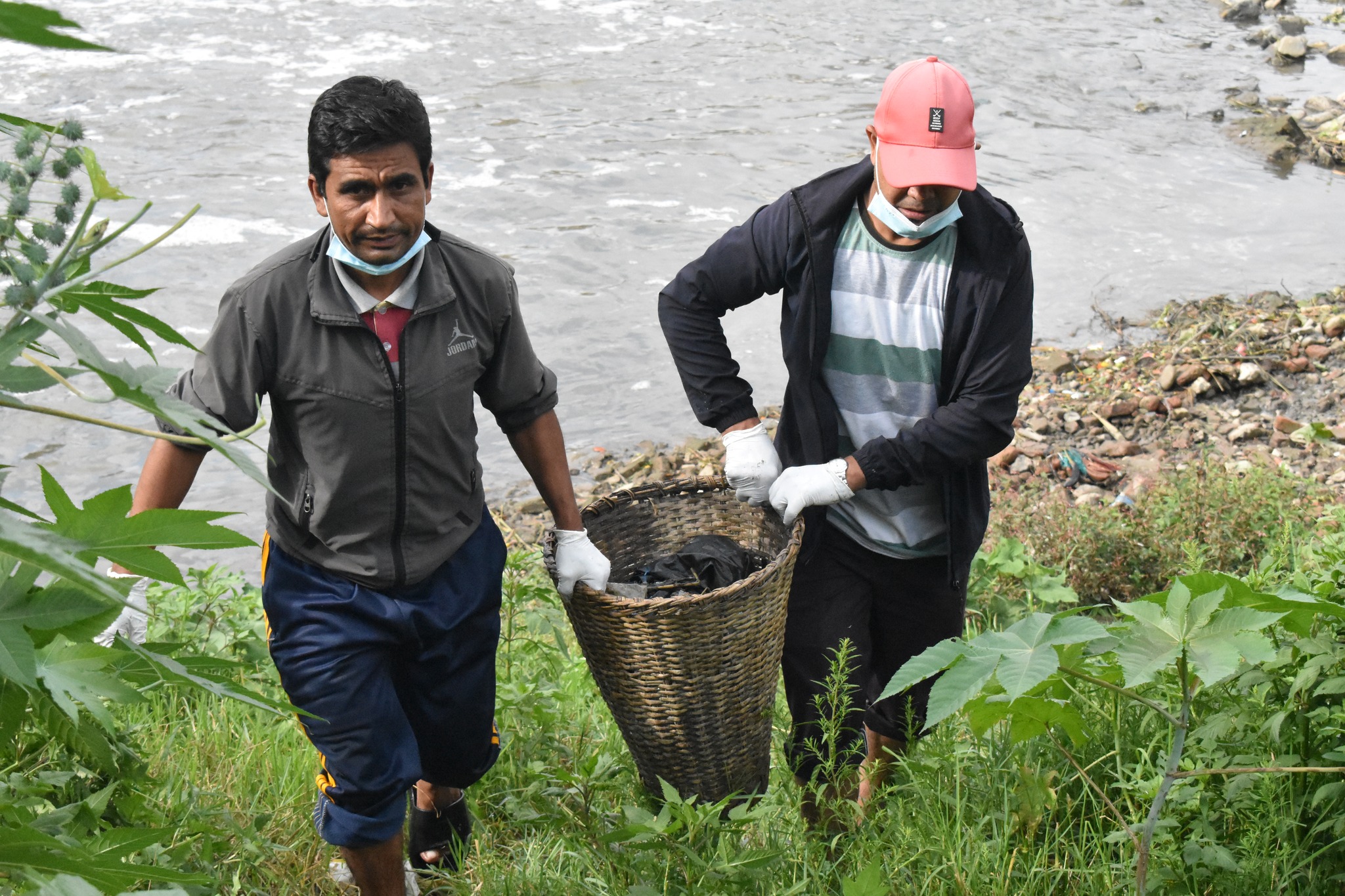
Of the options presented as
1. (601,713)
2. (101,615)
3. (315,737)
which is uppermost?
(101,615)

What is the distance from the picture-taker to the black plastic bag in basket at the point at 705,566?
124 inches

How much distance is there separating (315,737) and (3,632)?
170cm

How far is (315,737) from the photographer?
2703 mm

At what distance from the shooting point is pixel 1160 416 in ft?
19.8

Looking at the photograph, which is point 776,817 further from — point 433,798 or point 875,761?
point 433,798

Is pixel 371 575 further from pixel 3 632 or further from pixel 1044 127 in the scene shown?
pixel 1044 127

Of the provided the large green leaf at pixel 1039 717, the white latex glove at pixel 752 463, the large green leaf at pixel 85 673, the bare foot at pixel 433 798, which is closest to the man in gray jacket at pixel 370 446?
the bare foot at pixel 433 798

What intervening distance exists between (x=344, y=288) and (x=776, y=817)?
4.90 ft

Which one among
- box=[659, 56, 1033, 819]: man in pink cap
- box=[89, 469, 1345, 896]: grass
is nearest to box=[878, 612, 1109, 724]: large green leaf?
box=[89, 469, 1345, 896]: grass

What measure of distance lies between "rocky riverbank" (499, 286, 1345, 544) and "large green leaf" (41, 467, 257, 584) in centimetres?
422

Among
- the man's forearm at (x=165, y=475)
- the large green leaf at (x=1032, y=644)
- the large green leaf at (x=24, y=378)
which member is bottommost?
the man's forearm at (x=165, y=475)

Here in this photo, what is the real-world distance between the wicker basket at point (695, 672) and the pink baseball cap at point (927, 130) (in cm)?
87

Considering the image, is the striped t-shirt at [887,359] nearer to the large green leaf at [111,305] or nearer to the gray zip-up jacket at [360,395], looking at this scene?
the gray zip-up jacket at [360,395]

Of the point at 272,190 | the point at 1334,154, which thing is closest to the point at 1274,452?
the point at 1334,154
